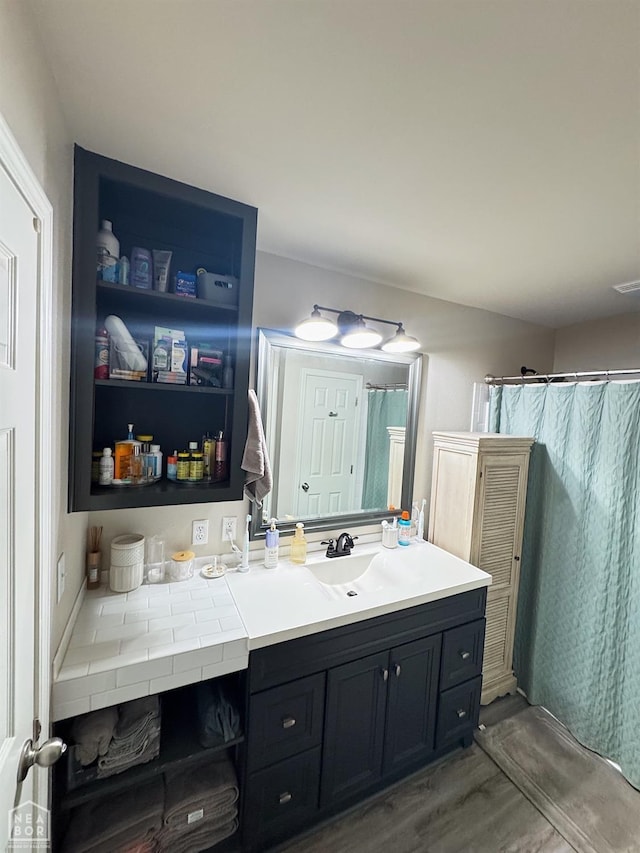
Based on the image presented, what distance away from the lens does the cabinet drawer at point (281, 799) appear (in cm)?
117

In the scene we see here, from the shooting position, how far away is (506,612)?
205 cm

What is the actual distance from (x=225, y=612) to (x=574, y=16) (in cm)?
169

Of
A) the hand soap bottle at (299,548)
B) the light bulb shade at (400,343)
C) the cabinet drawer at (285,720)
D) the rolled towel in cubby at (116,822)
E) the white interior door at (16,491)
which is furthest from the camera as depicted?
the light bulb shade at (400,343)

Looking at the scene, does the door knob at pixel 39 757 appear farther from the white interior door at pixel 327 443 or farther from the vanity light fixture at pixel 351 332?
the vanity light fixture at pixel 351 332

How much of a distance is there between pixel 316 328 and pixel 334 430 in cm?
52

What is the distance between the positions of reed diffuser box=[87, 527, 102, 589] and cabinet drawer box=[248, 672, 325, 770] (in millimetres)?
729

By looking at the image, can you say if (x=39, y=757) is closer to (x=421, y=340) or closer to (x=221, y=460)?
(x=221, y=460)

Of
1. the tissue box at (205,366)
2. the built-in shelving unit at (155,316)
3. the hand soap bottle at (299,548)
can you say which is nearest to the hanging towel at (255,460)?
the built-in shelving unit at (155,316)

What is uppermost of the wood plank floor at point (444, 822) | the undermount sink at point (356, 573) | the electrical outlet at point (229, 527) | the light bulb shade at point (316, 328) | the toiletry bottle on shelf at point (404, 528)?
the light bulb shade at point (316, 328)

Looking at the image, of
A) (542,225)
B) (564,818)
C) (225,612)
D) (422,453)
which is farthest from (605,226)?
(564,818)

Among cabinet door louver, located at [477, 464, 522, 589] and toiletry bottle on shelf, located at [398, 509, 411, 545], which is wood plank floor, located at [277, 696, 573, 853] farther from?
toiletry bottle on shelf, located at [398, 509, 411, 545]

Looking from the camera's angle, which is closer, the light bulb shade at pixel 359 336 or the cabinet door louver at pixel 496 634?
the light bulb shade at pixel 359 336

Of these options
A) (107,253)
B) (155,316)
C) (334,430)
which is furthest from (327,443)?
(107,253)

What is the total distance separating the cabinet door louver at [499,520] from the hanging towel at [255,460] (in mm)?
1190
